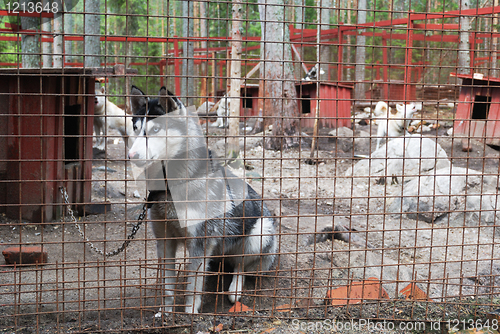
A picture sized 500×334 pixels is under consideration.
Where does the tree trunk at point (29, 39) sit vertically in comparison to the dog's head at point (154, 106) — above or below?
above

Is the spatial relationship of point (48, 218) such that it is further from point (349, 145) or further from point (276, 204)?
point (349, 145)

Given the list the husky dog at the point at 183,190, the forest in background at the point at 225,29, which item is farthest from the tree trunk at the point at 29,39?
the husky dog at the point at 183,190

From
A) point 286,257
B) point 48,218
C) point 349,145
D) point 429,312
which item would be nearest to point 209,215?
point 286,257

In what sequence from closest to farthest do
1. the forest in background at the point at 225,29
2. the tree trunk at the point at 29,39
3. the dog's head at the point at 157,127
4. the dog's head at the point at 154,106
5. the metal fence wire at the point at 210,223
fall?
the forest in background at the point at 225,29 < the metal fence wire at the point at 210,223 < the dog's head at the point at 157,127 < the dog's head at the point at 154,106 < the tree trunk at the point at 29,39

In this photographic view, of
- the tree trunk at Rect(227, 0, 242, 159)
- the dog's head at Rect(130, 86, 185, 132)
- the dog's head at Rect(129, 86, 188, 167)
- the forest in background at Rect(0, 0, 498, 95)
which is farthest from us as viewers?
the tree trunk at Rect(227, 0, 242, 159)

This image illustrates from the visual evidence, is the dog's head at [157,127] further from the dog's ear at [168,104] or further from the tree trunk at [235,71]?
the tree trunk at [235,71]

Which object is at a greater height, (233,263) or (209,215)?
(209,215)

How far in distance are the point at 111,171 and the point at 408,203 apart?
573 cm

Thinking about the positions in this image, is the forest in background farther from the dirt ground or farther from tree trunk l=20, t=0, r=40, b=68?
the dirt ground

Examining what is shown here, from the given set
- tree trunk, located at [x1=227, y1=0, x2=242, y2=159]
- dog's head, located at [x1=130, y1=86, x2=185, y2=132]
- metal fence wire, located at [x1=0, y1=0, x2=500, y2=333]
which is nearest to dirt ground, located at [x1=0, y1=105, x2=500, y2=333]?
metal fence wire, located at [x1=0, y1=0, x2=500, y2=333]

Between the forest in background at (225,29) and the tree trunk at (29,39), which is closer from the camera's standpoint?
the forest in background at (225,29)

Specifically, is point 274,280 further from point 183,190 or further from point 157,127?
point 157,127

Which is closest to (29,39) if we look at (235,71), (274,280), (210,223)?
(235,71)

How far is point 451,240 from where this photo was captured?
5.56 m
